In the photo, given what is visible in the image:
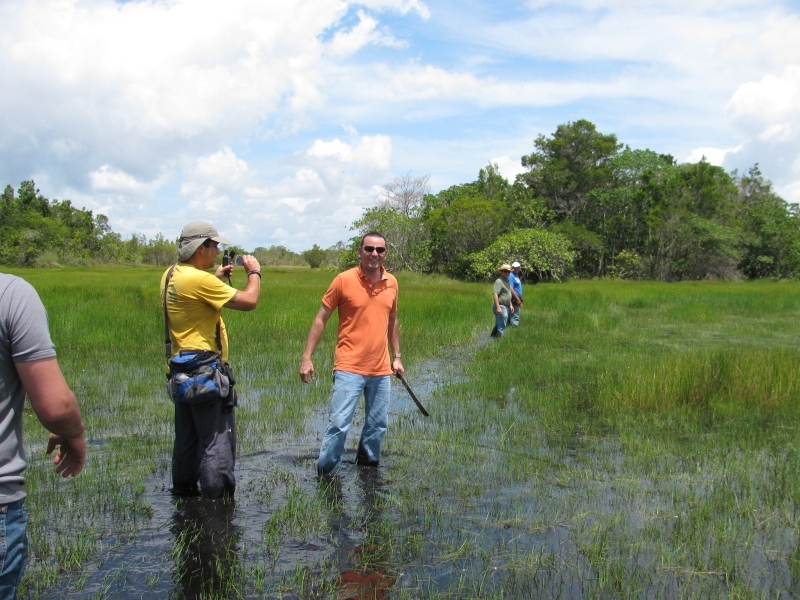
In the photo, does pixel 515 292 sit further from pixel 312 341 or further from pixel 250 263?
pixel 250 263

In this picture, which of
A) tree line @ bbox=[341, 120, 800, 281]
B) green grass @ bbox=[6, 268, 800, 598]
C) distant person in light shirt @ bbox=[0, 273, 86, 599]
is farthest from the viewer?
tree line @ bbox=[341, 120, 800, 281]

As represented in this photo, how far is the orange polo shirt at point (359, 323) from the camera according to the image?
16.6 ft

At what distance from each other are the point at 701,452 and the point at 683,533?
1.90 m

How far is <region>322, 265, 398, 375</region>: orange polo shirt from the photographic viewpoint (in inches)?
199

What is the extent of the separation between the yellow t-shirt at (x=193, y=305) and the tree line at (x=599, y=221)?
34039 millimetres

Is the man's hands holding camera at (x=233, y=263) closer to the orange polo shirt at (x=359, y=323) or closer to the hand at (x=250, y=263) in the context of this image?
the hand at (x=250, y=263)

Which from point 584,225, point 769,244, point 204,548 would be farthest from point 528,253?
point 204,548

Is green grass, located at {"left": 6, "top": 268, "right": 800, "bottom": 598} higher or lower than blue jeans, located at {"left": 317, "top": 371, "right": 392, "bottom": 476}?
lower

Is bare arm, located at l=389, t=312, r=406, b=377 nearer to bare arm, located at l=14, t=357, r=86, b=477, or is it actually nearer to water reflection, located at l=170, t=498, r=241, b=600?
water reflection, located at l=170, t=498, r=241, b=600

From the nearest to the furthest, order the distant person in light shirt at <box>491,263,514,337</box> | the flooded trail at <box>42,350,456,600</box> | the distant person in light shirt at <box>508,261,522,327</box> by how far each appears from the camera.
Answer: the flooded trail at <box>42,350,456,600</box>
the distant person in light shirt at <box>491,263,514,337</box>
the distant person in light shirt at <box>508,261,522,327</box>

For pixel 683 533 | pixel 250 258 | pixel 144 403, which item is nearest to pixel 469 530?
pixel 683 533

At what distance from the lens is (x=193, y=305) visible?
4.26 metres

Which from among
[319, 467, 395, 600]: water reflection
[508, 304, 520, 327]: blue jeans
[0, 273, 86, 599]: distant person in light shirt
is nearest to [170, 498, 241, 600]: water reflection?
[319, 467, 395, 600]: water reflection

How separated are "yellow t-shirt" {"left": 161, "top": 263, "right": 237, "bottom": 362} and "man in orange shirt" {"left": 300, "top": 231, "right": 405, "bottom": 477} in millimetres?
866
